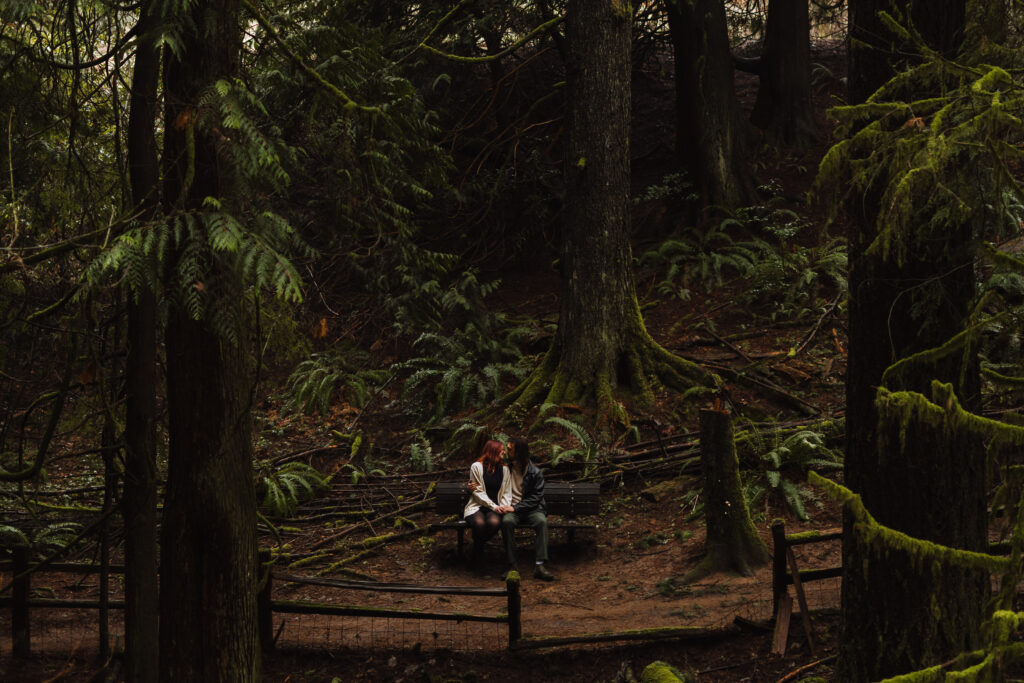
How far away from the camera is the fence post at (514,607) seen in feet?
26.3

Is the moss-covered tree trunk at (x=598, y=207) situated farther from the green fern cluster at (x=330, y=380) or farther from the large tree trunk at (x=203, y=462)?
the large tree trunk at (x=203, y=462)

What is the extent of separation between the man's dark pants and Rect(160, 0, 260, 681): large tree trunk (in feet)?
13.5

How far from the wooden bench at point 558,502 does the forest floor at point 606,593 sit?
0.39 meters

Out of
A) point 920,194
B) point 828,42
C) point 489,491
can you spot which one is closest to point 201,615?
point 489,491

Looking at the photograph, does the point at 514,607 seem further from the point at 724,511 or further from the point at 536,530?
the point at 724,511

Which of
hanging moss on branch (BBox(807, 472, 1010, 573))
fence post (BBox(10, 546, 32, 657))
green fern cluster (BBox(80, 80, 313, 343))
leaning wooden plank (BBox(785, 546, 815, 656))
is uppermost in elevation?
green fern cluster (BBox(80, 80, 313, 343))

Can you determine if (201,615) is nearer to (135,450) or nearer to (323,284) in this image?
(135,450)

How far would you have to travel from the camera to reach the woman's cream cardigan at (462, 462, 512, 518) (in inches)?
404

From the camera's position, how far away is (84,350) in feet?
23.2

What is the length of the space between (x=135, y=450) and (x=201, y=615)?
1.32m

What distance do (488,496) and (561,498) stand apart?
861mm

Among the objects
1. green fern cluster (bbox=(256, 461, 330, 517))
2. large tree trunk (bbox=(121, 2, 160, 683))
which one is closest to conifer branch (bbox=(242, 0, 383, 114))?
large tree trunk (bbox=(121, 2, 160, 683))

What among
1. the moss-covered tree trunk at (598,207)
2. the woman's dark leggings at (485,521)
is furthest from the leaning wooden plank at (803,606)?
the moss-covered tree trunk at (598,207)

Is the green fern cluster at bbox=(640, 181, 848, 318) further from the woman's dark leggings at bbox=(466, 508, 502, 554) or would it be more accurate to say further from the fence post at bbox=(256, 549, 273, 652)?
the fence post at bbox=(256, 549, 273, 652)
